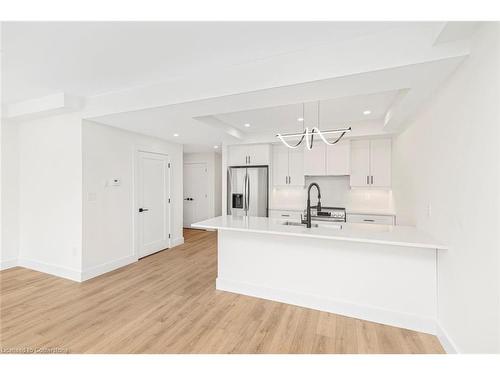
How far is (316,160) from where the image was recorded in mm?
4781

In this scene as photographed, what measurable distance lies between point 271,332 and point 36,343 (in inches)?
80.7

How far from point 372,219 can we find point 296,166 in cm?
174

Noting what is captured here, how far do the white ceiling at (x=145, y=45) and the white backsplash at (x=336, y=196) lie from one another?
11.1 ft

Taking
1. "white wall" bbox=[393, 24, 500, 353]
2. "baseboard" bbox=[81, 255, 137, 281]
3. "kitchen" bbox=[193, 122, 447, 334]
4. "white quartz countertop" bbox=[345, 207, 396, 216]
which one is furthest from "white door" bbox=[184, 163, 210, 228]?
"white wall" bbox=[393, 24, 500, 353]

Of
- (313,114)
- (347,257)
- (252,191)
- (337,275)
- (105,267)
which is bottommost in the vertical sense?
(105,267)

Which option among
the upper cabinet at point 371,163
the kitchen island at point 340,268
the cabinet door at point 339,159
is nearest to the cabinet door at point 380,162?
the upper cabinet at point 371,163

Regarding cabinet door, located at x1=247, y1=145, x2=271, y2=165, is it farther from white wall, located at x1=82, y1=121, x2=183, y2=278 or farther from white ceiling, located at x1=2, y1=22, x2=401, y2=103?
white ceiling, located at x1=2, y1=22, x2=401, y2=103

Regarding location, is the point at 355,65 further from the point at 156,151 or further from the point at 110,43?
→ the point at 156,151

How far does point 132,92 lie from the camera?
290cm

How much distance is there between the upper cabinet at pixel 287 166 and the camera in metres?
5.00

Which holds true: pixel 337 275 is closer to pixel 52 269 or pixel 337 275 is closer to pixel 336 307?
pixel 336 307

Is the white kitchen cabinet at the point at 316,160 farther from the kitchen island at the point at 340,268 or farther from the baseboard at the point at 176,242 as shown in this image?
the baseboard at the point at 176,242

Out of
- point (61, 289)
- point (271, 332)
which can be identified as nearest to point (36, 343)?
point (61, 289)

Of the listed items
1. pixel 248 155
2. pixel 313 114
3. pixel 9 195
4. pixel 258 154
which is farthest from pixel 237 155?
pixel 9 195
